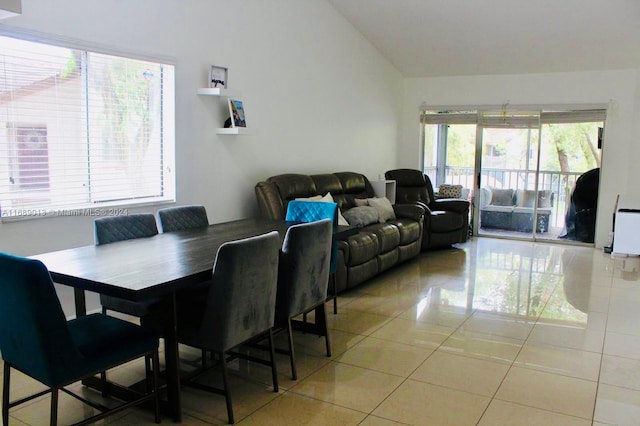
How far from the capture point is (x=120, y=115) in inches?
159

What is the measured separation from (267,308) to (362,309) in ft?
6.01

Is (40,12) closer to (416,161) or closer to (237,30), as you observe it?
(237,30)

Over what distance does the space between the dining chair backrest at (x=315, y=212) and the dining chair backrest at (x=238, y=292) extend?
128 centimetres

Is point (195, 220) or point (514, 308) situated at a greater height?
point (195, 220)

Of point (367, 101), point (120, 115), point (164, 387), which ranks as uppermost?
point (367, 101)

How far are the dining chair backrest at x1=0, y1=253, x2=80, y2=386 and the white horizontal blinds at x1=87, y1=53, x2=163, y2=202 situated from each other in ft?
6.07

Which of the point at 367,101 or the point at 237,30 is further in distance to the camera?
the point at 367,101

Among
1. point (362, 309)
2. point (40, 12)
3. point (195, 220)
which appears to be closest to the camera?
point (40, 12)

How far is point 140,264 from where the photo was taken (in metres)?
2.63

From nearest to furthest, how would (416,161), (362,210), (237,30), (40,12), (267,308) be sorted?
(267,308), (40,12), (237,30), (362,210), (416,161)

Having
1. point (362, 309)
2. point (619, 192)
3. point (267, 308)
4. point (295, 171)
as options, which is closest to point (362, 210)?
point (295, 171)

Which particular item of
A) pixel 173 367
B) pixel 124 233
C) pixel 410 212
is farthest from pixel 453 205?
pixel 173 367

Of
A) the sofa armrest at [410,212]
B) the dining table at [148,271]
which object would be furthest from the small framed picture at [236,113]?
the sofa armrest at [410,212]

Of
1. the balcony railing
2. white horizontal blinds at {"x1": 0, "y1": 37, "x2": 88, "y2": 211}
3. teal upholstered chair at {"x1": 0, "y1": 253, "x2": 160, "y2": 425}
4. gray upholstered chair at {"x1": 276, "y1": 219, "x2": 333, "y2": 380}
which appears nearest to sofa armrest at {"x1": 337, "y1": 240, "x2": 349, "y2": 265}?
gray upholstered chair at {"x1": 276, "y1": 219, "x2": 333, "y2": 380}
